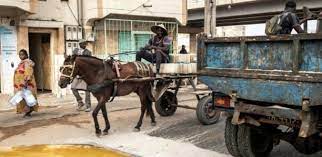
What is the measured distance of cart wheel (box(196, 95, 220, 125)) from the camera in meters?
9.38

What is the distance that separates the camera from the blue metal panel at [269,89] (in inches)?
198

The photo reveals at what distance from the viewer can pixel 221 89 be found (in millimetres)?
6102

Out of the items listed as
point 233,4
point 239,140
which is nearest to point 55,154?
point 239,140

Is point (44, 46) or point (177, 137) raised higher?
point (44, 46)

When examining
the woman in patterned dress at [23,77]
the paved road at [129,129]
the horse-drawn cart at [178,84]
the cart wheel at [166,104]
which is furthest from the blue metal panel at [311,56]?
the woman in patterned dress at [23,77]

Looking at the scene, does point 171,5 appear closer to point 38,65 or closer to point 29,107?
point 38,65

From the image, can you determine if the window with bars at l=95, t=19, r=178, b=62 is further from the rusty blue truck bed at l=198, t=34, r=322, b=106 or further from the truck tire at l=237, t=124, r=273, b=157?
the rusty blue truck bed at l=198, t=34, r=322, b=106

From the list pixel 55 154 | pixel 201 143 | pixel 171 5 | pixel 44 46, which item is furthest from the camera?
pixel 171 5

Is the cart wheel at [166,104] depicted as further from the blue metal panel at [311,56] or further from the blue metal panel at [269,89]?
the blue metal panel at [311,56]

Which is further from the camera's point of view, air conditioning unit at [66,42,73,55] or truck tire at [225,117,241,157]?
air conditioning unit at [66,42,73,55]

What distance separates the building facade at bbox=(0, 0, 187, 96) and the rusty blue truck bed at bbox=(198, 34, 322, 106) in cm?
972

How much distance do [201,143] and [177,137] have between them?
649mm

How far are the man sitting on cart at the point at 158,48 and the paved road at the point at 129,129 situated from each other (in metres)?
1.37

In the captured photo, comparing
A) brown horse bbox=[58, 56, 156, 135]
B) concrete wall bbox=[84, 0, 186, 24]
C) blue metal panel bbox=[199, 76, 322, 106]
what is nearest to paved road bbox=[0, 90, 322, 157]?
brown horse bbox=[58, 56, 156, 135]
